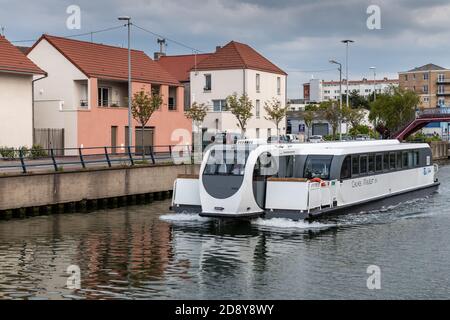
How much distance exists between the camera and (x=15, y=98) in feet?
150

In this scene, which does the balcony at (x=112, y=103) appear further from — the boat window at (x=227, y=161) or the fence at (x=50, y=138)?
the boat window at (x=227, y=161)

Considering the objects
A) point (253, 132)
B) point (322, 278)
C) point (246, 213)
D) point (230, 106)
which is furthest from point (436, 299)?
point (253, 132)

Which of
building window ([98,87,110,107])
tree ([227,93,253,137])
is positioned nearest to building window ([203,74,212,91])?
tree ([227,93,253,137])

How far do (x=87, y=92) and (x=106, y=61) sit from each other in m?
3.76

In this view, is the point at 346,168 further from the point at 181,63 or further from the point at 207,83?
the point at 181,63

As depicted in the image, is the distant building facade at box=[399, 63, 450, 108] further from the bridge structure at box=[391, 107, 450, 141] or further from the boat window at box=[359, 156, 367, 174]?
the boat window at box=[359, 156, 367, 174]

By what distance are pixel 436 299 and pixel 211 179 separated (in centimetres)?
1166

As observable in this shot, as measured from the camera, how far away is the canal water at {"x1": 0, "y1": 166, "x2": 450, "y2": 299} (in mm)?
16891

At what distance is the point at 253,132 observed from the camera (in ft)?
238

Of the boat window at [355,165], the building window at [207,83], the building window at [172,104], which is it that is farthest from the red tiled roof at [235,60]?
the boat window at [355,165]

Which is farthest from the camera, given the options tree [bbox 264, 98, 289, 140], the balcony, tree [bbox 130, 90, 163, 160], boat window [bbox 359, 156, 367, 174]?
tree [bbox 264, 98, 289, 140]

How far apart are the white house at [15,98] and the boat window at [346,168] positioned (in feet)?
80.2

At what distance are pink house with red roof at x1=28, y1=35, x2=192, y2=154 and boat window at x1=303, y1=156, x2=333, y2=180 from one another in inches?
1019
